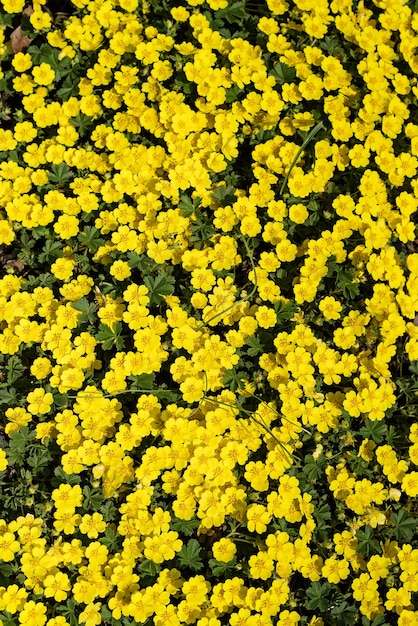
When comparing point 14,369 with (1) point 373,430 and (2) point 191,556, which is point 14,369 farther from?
(1) point 373,430

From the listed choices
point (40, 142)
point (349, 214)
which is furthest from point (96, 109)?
point (349, 214)

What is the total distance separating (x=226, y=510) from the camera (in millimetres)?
2992

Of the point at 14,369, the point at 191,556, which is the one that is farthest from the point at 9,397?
the point at 191,556

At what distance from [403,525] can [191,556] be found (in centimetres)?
95

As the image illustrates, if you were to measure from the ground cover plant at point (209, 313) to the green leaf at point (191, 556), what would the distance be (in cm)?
1

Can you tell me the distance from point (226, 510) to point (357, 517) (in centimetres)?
59

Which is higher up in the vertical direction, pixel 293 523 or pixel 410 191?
pixel 410 191

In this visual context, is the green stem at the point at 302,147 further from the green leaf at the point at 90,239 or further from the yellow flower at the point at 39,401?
the yellow flower at the point at 39,401

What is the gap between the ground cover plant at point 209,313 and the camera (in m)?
2.97

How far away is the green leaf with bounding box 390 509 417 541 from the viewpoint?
305 cm

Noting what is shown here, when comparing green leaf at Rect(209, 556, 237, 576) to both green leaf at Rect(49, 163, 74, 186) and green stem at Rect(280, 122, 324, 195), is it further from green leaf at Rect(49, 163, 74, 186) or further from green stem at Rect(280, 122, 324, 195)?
green leaf at Rect(49, 163, 74, 186)

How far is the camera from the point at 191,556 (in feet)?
9.76

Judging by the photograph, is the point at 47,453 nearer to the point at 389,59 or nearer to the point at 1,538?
the point at 1,538

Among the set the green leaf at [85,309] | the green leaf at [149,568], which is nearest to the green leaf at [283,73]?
the green leaf at [85,309]
